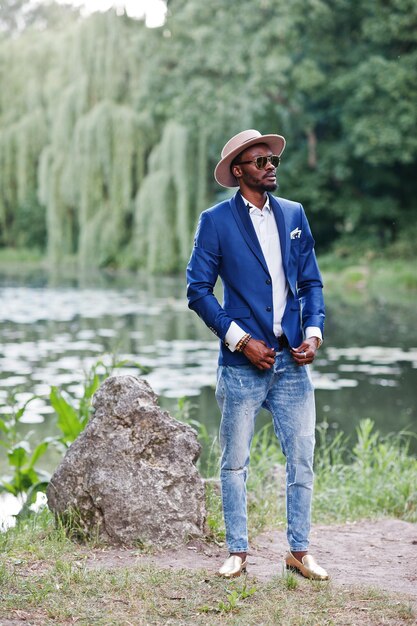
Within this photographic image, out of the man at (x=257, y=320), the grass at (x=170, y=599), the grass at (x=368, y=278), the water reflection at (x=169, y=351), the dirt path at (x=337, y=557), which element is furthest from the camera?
the grass at (x=368, y=278)

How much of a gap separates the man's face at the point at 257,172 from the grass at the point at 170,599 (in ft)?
4.96

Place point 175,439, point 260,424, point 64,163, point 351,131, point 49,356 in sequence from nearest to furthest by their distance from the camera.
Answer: point 175,439 < point 260,424 < point 49,356 < point 351,131 < point 64,163

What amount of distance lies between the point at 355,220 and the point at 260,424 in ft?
58.6

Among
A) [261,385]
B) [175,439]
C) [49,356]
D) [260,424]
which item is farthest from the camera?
[49,356]

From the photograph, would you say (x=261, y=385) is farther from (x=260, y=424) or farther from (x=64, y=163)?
(x=64, y=163)

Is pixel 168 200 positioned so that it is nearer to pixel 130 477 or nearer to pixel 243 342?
pixel 130 477

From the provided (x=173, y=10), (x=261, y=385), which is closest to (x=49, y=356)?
(x=261, y=385)

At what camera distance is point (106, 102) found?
90.1 feet

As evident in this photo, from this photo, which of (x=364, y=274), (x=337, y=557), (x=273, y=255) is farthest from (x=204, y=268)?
(x=364, y=274)

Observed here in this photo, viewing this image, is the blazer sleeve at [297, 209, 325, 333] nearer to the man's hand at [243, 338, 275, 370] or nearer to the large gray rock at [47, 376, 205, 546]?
the man's hand at [243, 338, 275, 370]

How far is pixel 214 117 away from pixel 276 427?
21.6m

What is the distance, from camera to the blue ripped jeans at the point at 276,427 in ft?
13.1

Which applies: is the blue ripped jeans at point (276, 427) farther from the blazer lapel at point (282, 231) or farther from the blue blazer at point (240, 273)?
the blazer lapel at point (282, 231)

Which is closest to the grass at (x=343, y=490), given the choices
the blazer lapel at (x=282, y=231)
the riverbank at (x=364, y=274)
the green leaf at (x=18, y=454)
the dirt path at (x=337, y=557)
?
the dirt path at (x=337, y=557)
